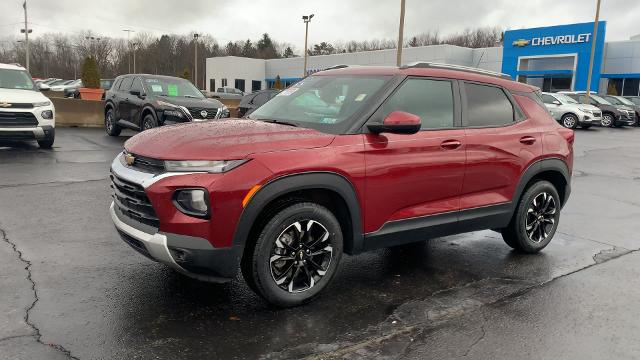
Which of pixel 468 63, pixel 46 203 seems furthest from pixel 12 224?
pixel 468 63

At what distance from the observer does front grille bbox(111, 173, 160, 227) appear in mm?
3527

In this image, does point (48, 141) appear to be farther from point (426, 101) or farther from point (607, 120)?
point (607, 120)

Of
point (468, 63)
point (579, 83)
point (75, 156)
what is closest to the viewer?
point (75, 156)

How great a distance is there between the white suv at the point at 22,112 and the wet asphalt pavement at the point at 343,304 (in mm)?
4767

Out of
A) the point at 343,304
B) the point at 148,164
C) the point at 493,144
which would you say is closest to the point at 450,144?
the point at 493,144

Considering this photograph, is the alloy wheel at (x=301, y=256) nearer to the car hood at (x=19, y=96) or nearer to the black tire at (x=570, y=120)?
the car hood at (x=19, y=96)

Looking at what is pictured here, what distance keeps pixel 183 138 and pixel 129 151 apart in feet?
1.43

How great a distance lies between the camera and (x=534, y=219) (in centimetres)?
547

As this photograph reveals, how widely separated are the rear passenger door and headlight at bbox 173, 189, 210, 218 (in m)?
2.34

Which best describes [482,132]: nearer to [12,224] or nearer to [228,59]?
[12,224]

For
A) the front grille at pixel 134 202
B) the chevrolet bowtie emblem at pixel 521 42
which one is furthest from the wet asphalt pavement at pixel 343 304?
the chevrolet bowtie emblem at pixel 521 42

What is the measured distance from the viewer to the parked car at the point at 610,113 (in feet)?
88.3

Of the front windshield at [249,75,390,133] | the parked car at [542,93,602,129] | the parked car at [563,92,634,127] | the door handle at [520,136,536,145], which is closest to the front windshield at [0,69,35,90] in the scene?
the front windshield at [249,75,390,133]

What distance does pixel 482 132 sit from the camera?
4781 mm
